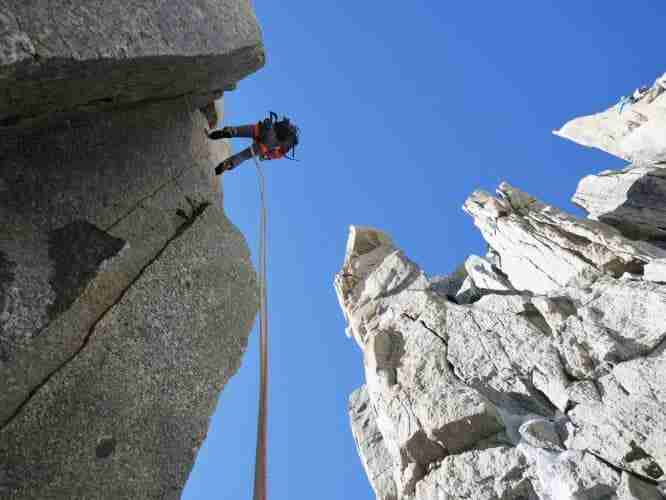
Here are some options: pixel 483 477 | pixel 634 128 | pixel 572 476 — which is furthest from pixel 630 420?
pixel 634 128

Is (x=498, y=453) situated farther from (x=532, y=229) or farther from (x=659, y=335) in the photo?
(x=532, y=229)

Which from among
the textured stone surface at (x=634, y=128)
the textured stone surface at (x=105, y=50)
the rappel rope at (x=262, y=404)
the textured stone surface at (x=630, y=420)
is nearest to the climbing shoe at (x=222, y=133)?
the rappel rope at (x=262, y=404)

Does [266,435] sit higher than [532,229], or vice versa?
[532,229]

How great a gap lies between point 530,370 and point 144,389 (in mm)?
12414

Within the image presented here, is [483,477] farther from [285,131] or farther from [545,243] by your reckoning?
[545,243]

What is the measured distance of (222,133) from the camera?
923 centimetres

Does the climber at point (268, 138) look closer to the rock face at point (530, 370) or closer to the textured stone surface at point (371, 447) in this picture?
the rock face at point (530, 370)

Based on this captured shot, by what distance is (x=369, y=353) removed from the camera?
714 inches

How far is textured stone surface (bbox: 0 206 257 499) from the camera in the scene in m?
4.41

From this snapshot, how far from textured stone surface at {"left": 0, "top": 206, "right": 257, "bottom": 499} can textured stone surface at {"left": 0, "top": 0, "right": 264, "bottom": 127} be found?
2.15m

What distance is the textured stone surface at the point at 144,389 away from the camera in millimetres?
4414

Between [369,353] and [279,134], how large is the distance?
36.4 ft

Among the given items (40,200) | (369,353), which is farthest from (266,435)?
(369,353)

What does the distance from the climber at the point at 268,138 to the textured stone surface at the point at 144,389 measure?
10.6 feet
